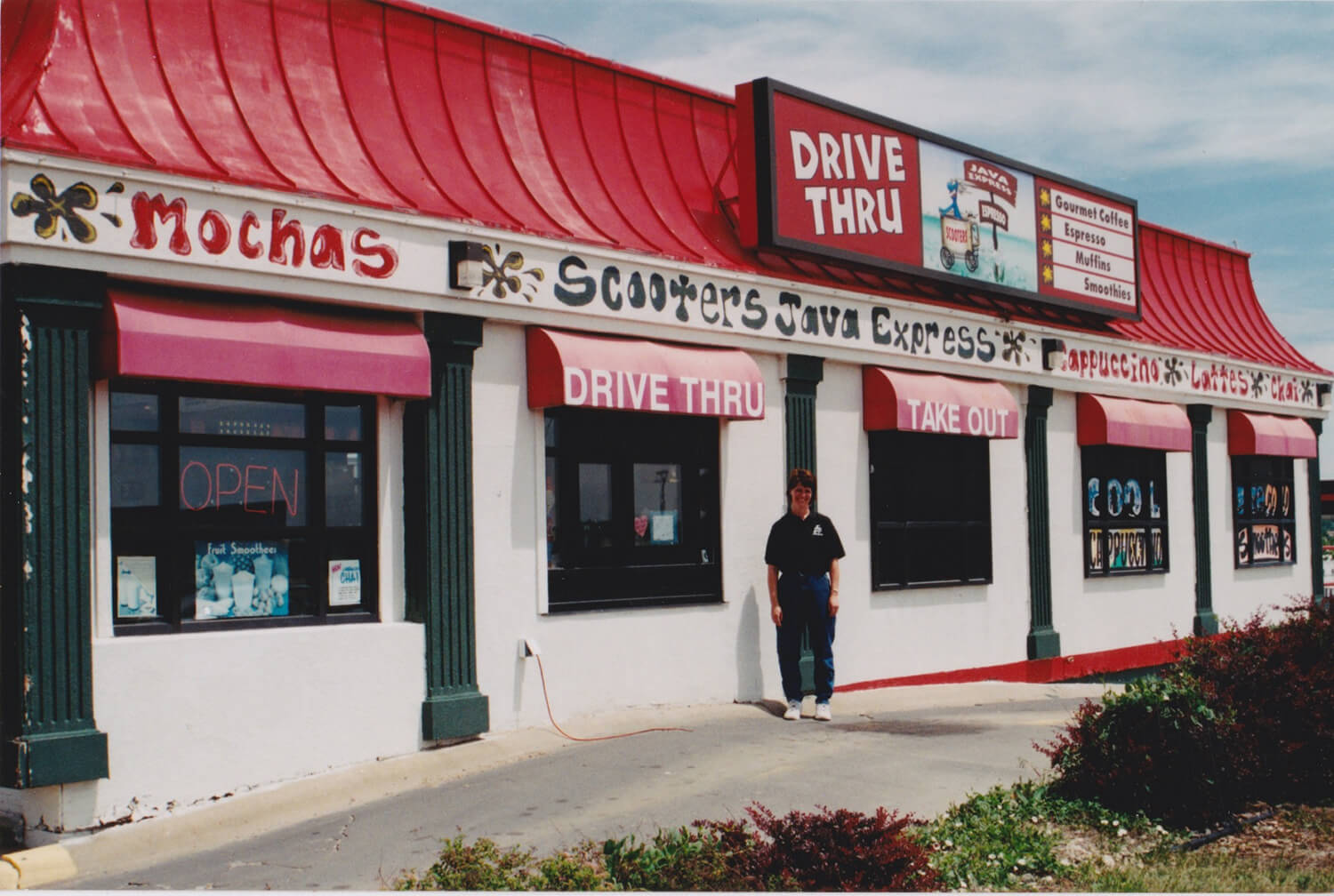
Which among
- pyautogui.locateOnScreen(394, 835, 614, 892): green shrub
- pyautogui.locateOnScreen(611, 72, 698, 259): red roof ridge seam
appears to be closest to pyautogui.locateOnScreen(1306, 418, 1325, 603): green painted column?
pyautogui.locateOnScreen(611, 72, 698, 259): red roof ridge seam

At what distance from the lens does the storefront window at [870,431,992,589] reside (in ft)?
41.5

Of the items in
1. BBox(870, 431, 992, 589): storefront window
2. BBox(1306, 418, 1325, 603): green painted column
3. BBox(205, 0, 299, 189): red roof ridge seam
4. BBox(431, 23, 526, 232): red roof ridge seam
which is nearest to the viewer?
BBox(205, 0, 299, 189): red roof ridge seam

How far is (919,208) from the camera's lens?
43.5ft

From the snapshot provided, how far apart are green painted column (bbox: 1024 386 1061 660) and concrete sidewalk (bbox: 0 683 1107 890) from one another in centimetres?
408

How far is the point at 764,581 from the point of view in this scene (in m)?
11.3

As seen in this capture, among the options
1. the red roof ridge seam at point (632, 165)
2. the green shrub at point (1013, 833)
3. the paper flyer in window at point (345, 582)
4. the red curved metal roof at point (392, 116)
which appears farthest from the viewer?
the red roof ridge seam at point (632, 165)

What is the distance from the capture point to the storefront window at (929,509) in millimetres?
12648

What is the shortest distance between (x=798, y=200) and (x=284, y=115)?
4.80m

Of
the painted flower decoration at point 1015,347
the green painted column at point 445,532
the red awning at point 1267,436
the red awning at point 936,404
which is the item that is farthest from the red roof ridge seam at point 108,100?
the red awning at point 1267,436

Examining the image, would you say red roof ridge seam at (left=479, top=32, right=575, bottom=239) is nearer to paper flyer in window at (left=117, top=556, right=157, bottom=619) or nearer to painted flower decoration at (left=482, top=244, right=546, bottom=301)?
painted flower decoration at (left=482, top=244, right=546, bottom=301)

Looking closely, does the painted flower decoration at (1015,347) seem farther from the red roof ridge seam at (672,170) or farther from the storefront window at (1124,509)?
the red roof ridge seam at (672,170)

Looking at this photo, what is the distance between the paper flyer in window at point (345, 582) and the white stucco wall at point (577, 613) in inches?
33.6

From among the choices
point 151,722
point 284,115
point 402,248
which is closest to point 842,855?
point 151,722

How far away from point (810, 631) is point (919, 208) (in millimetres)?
4940
